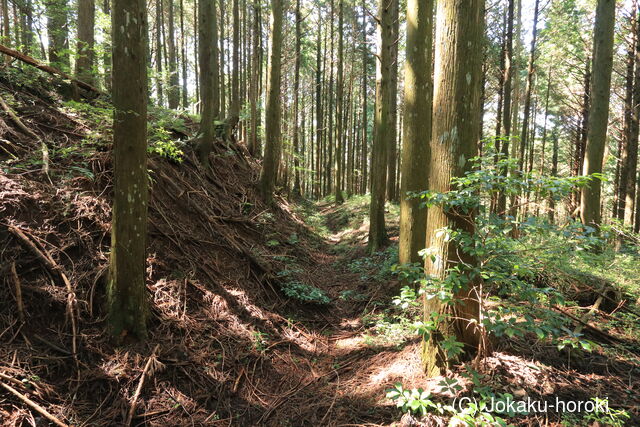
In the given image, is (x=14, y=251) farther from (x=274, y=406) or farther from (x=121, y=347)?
(x=274, y=406)

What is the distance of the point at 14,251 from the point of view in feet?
11.9

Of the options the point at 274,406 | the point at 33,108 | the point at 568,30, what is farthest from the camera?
the point at 568,30

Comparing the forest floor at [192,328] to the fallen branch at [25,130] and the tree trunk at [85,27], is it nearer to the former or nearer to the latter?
the fallen branch at [25,130]

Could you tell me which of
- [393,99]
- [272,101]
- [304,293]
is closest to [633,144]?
[393,99]

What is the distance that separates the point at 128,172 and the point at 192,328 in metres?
2.23

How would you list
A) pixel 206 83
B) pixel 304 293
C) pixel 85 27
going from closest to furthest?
pixel 304 293 < pixel 85 27 < pixel 206 83

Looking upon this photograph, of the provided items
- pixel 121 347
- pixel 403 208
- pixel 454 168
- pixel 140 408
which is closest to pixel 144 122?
pixel 121 347

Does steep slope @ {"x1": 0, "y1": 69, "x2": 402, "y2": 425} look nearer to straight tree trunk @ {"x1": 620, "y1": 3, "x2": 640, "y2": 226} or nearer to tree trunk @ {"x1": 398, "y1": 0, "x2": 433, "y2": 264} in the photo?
tree trunk @ {"x1": 398, "y1": 0, "x2": 433, "y2": 264}

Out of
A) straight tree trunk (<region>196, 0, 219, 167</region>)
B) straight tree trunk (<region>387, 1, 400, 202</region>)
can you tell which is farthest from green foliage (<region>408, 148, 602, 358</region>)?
straight tree trunk (<region>387, 1, 400, 202</region>)

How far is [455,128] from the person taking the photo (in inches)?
126

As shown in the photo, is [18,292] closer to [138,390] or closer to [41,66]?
[138,390]

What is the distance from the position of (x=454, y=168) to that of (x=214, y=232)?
491 centimetres

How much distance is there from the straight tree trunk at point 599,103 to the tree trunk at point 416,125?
444 centimetres

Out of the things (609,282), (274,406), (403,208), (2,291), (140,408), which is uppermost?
(403,208)
